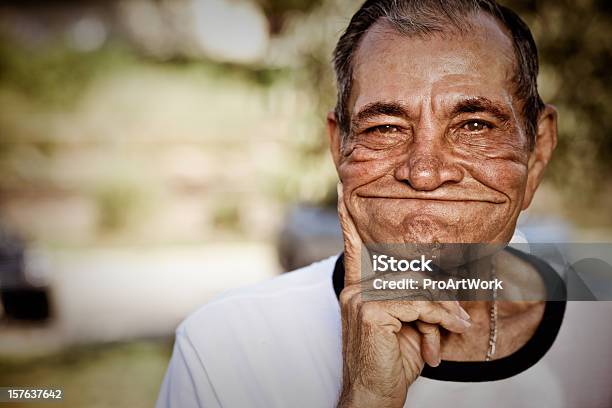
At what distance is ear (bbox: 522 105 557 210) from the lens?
65.9 inches

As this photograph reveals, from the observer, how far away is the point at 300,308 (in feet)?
5.47

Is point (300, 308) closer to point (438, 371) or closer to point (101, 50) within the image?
point (438, 371)

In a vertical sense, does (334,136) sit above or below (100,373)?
above

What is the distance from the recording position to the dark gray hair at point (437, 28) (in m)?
1.53

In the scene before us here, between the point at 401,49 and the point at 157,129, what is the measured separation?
47.3 ft

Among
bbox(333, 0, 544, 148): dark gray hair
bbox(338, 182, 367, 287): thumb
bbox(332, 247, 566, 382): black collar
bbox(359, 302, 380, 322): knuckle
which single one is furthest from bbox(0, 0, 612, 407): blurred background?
bbox(359, 302, 380, 322): knuckle

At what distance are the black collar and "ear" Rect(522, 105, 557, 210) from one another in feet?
0.99

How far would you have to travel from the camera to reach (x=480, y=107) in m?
1.47

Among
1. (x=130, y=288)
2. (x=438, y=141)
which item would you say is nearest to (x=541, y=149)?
(x=438, y=141)

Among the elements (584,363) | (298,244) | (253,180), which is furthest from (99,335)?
(253,180)

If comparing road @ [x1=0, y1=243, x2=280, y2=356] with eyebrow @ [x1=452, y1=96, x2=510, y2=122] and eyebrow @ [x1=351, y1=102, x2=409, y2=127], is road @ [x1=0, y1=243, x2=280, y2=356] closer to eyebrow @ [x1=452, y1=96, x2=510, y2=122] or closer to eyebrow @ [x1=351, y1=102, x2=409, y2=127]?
eyebrow @ [x1=351, y1=102, x2=409, y2=127]

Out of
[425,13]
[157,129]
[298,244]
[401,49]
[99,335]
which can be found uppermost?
[425,13]

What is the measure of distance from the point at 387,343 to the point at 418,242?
0.99ft

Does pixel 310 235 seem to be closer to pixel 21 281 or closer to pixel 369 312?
pixel 21 281
